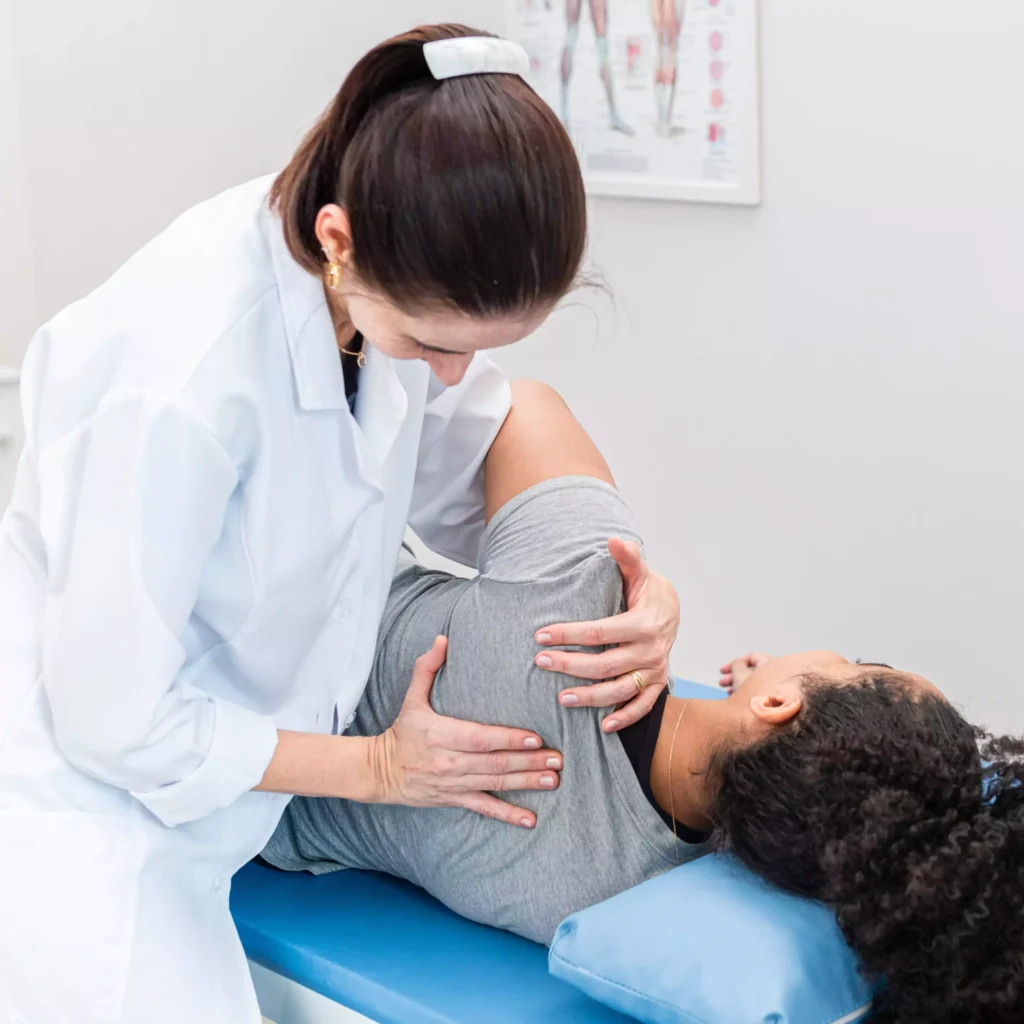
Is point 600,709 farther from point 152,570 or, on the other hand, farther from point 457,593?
point 152,570

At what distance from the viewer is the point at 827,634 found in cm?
287

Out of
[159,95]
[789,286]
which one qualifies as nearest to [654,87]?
[789,286]

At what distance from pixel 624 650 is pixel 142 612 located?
51 centimetres

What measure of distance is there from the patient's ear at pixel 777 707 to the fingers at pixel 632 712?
0.36ft

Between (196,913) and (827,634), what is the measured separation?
178 cm

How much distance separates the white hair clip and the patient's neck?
725mm

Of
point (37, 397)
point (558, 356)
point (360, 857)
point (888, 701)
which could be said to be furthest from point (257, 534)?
point (558, 356)

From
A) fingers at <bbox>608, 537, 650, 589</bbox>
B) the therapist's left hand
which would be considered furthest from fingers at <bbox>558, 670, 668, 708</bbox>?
fingers at <bbox>608, 537, 650, 589</bbox>

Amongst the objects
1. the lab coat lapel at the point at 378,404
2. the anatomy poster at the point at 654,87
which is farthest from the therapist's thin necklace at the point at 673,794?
the anatomy poster at the point at 654,87

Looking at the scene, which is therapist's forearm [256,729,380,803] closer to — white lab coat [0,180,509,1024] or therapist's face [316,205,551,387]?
white lab coat [0,180,509,1024]

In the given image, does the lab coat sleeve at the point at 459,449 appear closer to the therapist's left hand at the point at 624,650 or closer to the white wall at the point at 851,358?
the therapist's left hand at the point at 624,650

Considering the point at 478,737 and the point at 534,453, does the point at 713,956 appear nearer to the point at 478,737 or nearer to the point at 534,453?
the point at 478,737

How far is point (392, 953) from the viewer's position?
4.90 feet

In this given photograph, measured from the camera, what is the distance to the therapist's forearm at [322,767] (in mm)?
1385
